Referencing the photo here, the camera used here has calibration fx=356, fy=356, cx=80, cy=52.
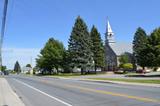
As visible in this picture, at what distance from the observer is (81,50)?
87.9m

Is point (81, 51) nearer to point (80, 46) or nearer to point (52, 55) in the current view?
point (80, 46)

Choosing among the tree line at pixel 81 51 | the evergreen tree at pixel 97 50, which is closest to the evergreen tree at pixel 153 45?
the tree line at pixel 81 51

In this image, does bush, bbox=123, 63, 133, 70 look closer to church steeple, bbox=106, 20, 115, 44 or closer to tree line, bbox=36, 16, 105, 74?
tree line, bbox=36, 16, 105, 74

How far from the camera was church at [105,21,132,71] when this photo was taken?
124 metres

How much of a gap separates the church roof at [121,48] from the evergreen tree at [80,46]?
3666 cm

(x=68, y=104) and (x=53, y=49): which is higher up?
(x=53, y=49)

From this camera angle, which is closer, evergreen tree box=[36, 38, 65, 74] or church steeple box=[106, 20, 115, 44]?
evergreen tree box=[36, 38, 65, 74]

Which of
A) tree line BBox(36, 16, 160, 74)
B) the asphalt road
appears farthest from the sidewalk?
tree line BBox(36, 16, 160, 74)

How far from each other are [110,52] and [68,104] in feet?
371

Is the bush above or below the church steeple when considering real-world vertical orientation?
below

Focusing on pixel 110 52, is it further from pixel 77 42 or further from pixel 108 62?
pixel 77 42

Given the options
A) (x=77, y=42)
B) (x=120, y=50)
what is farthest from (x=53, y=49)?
(x=120, y=50)

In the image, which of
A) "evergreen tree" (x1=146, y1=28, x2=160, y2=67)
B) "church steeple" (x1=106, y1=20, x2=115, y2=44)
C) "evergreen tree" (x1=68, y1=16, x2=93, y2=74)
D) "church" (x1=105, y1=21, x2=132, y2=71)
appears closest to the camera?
"evergreen tree" (x1=146, y1=28, x2=160, y2=67)

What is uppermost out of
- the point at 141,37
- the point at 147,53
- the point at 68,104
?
the point at 141,37
